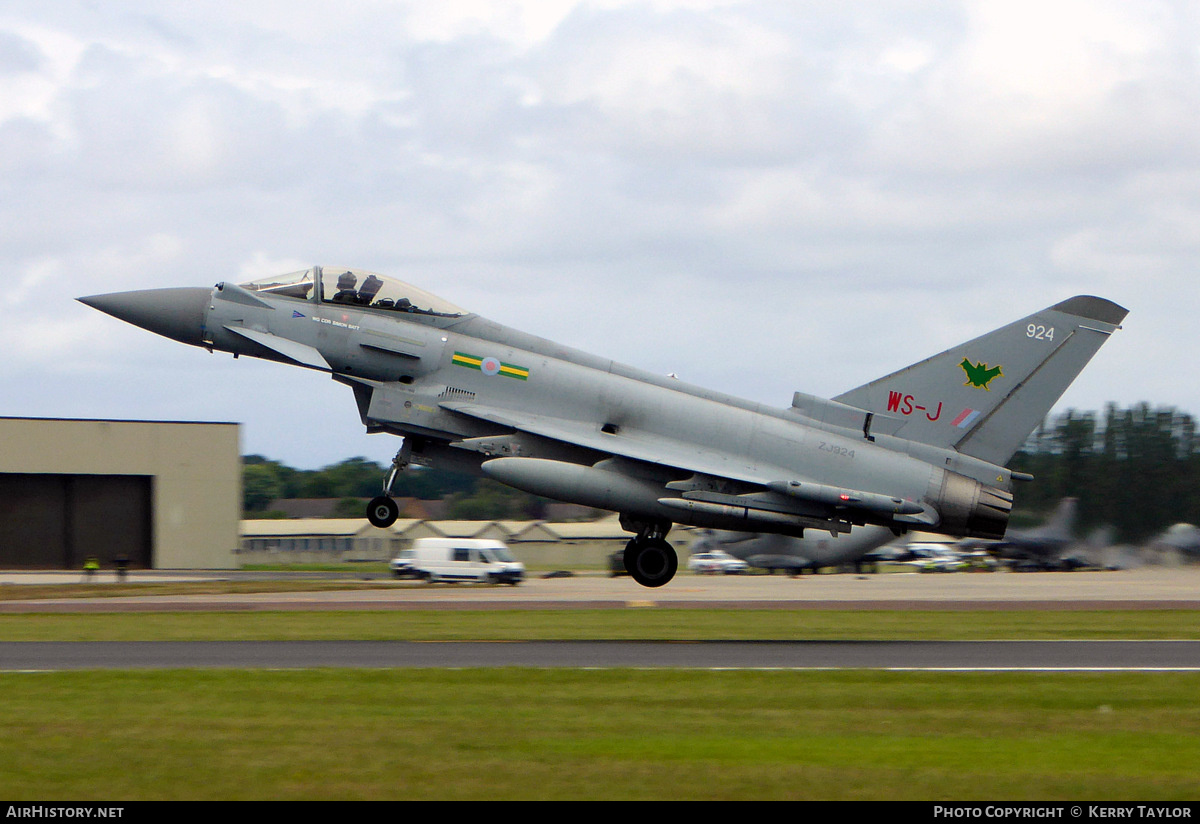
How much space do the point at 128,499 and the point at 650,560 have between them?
45.6 m

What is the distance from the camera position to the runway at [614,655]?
18438 mm

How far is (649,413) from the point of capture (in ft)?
68.5

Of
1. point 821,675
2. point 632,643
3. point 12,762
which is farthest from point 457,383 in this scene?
point 12,762

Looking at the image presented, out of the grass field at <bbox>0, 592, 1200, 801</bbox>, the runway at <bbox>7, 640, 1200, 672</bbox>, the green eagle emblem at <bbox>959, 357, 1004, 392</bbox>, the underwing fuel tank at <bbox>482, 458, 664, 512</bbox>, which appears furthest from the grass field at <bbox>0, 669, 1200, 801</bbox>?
the green eagle emblem at <bbox>959, 357, 1004, 392</bbox>

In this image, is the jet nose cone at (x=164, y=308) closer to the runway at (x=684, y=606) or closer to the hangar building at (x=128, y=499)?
the runway at (x=684, y=606)

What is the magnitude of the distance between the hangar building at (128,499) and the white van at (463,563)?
1478cm

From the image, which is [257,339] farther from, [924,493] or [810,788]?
[810,788]

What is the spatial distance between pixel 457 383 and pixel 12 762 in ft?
34.9

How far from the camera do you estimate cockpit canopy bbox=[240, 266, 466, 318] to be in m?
20.5

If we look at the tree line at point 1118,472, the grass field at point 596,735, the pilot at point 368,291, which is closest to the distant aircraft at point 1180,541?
the tree line at point 1118,472

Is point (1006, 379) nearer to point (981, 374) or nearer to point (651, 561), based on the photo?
point (981, 374)

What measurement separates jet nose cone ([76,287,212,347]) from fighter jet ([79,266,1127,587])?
0.02 metres

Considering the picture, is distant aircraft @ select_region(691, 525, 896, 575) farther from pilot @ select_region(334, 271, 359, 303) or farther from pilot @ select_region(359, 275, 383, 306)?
pilot @ select_region(334, 271, 359, 303)

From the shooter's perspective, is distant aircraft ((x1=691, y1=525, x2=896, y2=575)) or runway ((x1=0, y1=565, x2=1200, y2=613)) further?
distant aircraft ((x1=691, y1=525, x2=896, y2=575))
